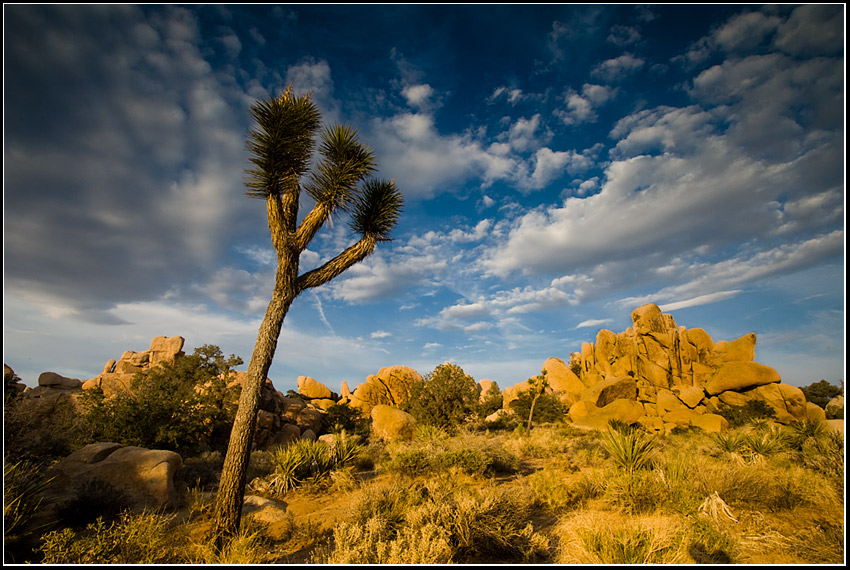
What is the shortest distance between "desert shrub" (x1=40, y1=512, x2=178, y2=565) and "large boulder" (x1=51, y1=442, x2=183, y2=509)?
124 inches

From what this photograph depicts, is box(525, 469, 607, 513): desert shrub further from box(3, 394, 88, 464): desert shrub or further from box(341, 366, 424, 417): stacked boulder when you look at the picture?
box(341, 366, 424, 417): stacked boulder

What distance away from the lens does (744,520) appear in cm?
606

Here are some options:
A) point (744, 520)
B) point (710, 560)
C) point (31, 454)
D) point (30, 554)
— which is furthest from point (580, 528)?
point (31, 454)

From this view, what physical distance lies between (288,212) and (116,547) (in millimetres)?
5807

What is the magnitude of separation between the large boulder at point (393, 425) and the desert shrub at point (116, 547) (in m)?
16.2

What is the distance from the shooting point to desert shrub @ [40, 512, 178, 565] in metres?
4.42

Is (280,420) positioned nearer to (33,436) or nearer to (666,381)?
(33,436)

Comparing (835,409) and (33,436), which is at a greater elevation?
(33,436)

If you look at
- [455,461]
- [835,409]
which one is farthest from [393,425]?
[835,409]

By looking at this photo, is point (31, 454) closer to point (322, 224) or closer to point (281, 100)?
point (322, 224)

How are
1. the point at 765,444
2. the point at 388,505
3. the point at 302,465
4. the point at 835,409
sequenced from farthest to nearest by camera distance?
1. the point at 835,409
2. the point at 765,444
3. the point at 302,465
4. the point at 388,505

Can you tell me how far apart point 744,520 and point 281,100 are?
11.9 m

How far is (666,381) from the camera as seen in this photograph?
3528 cm

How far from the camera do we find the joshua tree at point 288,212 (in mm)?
6098
